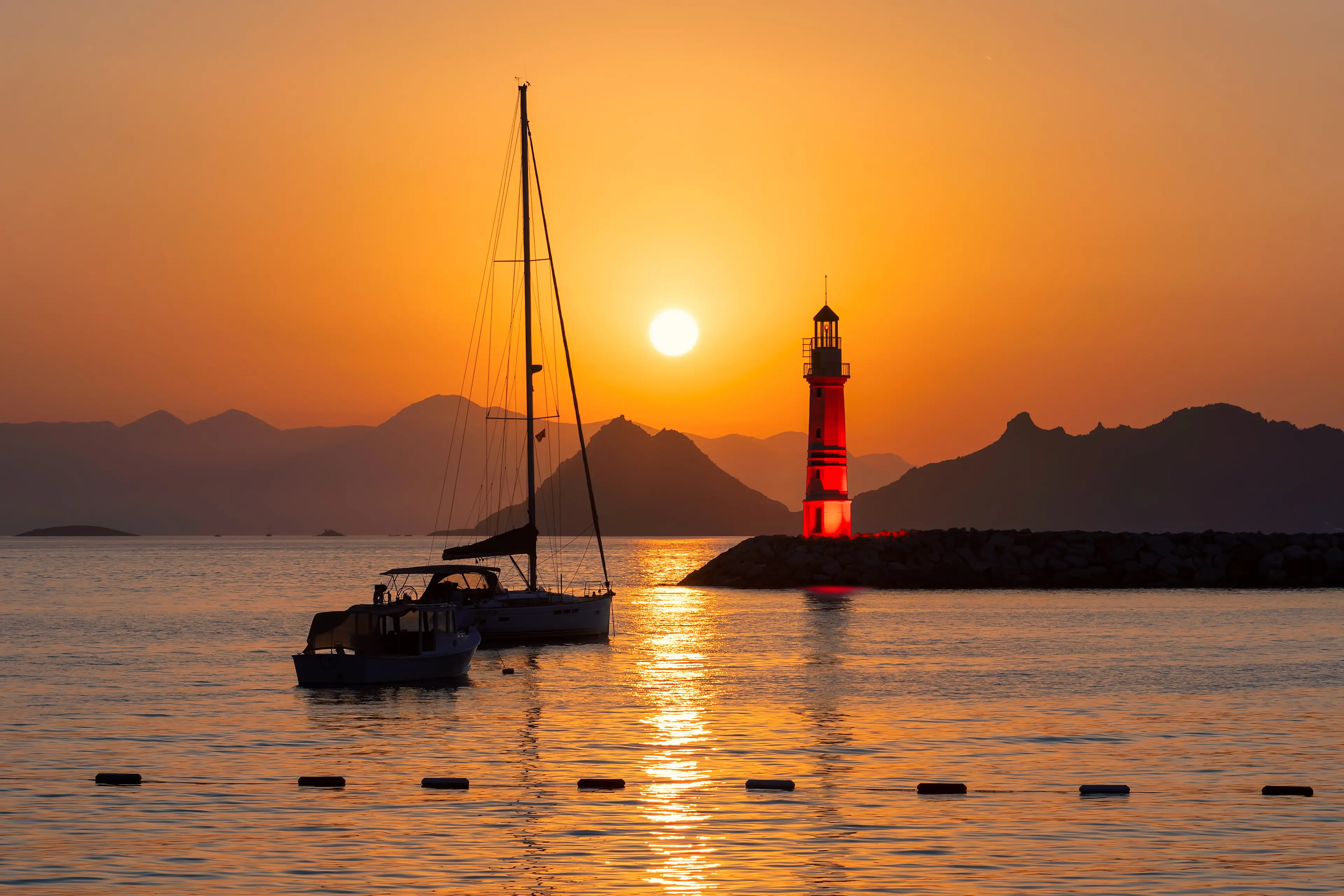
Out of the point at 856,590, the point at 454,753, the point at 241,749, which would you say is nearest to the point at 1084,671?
the point at 454,753

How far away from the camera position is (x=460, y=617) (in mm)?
51219

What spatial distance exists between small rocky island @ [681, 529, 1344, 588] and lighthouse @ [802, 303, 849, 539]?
15.0ft

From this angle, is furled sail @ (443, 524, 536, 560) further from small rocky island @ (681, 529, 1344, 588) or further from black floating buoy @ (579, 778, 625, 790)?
small rocky island @ (681, 529, 1344, 588)

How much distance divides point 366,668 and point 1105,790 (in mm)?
22129

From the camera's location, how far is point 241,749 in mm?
29203

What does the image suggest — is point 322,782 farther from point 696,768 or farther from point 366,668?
point 366,668

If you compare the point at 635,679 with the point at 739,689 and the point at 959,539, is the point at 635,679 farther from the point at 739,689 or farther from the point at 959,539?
the point at 959,539

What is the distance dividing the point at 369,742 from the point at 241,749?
261 cm

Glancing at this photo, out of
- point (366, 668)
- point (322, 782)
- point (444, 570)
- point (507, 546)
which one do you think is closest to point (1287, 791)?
point (322, 782)

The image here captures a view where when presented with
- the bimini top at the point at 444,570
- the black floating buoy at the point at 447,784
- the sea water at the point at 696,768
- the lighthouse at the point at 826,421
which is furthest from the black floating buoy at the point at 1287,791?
the lighthouse at the point at 826,421

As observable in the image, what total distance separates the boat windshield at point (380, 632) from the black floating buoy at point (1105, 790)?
21409mm

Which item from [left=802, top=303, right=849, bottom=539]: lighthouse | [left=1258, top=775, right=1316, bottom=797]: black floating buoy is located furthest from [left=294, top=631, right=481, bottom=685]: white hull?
[left=802, top=303, right=849, bottom=539]: lighthouse

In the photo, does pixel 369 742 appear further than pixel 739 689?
No

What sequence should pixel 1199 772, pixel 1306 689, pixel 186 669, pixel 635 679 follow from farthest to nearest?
pixel 186 669 < pixel 635 679 < pixel 1306 689 < pixel 1199 772
